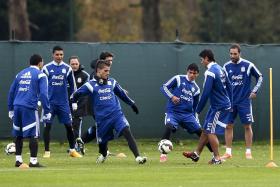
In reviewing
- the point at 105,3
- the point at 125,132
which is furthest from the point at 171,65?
the point at 105,3

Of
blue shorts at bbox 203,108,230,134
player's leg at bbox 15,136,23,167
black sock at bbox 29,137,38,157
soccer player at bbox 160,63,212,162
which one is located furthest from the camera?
soccer player at bbox 160,63,212,162

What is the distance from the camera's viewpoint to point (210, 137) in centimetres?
2002

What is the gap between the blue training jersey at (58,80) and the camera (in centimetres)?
2312

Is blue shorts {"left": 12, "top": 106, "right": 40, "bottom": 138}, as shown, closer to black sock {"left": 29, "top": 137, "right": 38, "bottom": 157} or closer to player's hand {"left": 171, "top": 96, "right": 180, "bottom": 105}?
black sock {"left": 29, "top": 137, "right": 38, "bottom": 157}

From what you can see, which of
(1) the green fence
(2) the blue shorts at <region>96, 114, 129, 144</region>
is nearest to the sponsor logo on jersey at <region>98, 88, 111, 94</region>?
(2) the blue shorts at <region>96, 114, 129, 144</region>

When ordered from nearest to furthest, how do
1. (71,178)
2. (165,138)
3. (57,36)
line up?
(71,178)
(165,138)
(57,36)

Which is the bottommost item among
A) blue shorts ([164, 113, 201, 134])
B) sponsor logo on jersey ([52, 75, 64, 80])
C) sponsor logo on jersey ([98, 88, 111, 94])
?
blue shorts ([164, 113, 201, 134])

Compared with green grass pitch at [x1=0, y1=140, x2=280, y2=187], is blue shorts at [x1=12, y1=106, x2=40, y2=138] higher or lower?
higher

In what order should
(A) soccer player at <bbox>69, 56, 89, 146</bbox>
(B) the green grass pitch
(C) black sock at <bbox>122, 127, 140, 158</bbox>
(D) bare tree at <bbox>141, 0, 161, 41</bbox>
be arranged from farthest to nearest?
(D) bare tree at <bbox>141, 0, 161, 41</bbox> → (A) soccer player at <bbox>69, 56, 89, 146</bbox> → (C) black sock at <bbox>122, 127, 140, 158</bbox> → (B) the green grass pitch

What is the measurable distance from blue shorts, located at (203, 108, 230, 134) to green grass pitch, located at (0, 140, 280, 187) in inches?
25.3

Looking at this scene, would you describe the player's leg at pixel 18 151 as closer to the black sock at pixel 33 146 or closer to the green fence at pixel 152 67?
the black sock at pixel 33 146

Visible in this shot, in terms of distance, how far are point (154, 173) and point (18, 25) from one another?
26.0 m

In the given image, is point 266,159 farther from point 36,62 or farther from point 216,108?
point 36,62

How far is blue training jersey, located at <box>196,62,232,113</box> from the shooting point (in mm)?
19781
